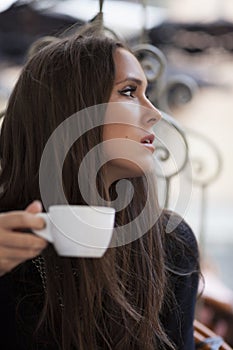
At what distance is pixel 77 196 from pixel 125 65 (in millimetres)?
216

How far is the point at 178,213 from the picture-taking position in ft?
3.55

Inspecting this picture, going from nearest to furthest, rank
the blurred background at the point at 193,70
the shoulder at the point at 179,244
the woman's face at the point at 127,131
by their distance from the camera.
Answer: the woman's face at the point at 127,131
the shoulder at the point at 179,244
the blurred background at the point at 193,70

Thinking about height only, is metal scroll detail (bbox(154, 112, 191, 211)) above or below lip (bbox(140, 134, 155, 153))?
below

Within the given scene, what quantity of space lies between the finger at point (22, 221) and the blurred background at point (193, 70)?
1.42 ft

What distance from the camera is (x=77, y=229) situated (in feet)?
2.11

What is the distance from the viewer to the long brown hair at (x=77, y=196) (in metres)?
0.85

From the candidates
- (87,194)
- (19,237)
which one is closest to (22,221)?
(19,237)

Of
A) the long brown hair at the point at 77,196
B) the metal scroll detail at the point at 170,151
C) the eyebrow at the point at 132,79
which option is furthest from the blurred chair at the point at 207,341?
the eyebrow at the point at 132,79

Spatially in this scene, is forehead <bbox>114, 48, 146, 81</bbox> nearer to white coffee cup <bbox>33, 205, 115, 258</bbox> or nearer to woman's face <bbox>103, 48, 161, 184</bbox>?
woman's face <bbox>103, 48, 161, 184</bbox>

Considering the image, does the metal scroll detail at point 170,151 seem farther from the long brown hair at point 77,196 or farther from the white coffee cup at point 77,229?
the white coffee cup at point 77,229

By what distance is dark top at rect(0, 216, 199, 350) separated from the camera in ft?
3.04

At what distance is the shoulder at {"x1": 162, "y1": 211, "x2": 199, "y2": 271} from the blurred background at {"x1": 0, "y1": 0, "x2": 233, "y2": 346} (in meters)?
0.03

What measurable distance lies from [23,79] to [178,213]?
394 millimetres

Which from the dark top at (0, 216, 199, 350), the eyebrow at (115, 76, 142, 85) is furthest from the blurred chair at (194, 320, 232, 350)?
the eyebrow at (115, 76, 142, 85)
